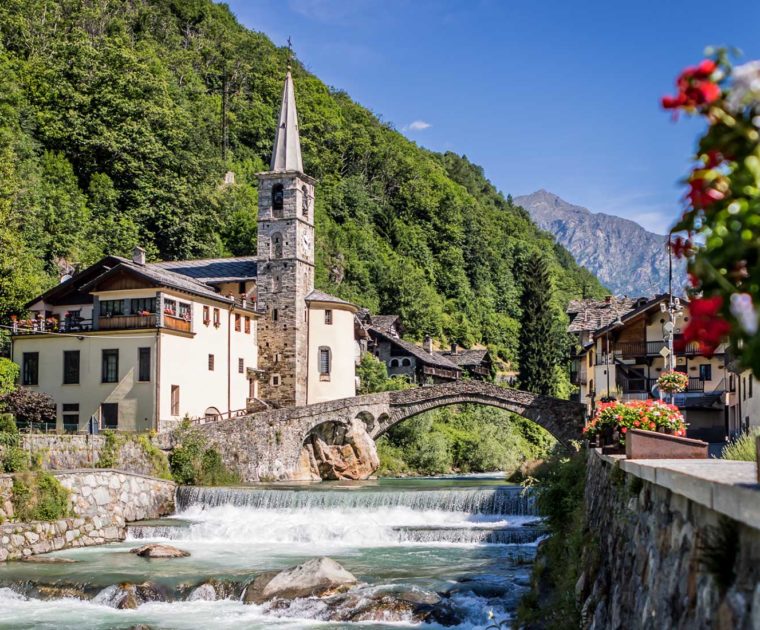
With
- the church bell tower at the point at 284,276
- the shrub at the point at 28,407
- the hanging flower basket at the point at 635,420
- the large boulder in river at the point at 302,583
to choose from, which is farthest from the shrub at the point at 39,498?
the church bell tower at the point at 284,276

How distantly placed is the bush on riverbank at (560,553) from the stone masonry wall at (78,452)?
18.5 m

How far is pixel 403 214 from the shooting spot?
109875 millimetres

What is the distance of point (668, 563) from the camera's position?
21.8 feet

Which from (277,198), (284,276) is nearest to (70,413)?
(284,276)

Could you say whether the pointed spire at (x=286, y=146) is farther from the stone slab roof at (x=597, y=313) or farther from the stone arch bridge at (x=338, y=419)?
the stone slab roof at (x=597, y=313)

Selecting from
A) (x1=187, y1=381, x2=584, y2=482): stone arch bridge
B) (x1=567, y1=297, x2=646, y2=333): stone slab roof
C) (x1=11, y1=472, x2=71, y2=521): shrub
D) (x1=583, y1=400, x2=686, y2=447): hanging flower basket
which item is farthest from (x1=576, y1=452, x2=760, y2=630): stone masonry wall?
(x1=567, y1=297, x2=646, y2=333): stone slab roof

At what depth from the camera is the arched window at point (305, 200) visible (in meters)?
57.3

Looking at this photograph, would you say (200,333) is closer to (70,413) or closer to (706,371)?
(70,413)

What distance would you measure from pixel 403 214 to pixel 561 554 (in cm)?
9577

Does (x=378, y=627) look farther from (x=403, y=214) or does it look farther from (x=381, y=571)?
(x=403, y=214)

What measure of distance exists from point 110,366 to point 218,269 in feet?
49.7

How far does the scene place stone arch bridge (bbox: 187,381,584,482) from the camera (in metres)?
45.0

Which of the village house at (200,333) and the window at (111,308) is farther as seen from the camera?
the window at (111,308)

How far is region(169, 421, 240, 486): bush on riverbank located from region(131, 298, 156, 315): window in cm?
572
